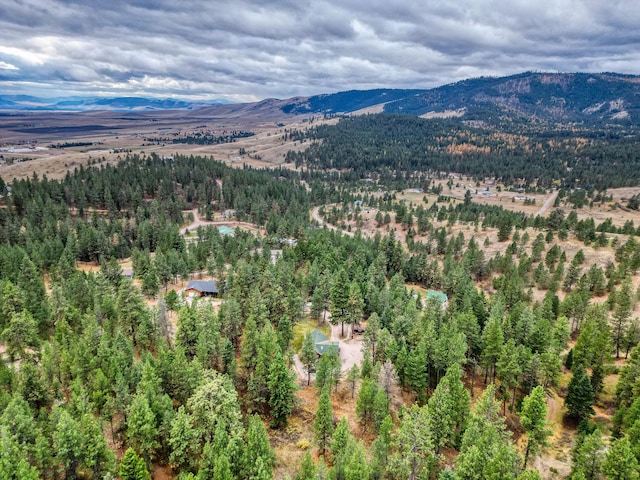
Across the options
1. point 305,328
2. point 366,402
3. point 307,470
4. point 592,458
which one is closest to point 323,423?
point 366,402

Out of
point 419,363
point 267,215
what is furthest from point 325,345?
point 267,215

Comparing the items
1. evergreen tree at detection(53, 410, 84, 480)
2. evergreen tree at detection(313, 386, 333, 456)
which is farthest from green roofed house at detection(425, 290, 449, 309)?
evergreen tree at detection(53, 410, 84, 480)

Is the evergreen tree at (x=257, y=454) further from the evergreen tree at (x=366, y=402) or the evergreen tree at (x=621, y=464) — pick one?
the evergreen tree at (x=621, y=464)

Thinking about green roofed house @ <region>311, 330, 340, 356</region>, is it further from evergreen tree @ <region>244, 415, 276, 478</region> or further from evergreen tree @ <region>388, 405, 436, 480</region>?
evergreen tree @ <region>244, 415, 276, 478</region>

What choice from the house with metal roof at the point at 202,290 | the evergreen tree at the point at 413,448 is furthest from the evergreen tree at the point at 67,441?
the house with metal roof at the point at 202,290

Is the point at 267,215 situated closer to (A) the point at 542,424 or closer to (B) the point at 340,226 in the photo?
(B) the point at 340,226

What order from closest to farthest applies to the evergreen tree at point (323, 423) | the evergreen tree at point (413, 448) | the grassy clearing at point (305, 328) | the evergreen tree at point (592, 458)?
the evergreen tree at point (592, 458)
the evergreen tree at point (413, 448)
the evergreen tree at point (323, 423)
the grassy clearing at point (305, 328)

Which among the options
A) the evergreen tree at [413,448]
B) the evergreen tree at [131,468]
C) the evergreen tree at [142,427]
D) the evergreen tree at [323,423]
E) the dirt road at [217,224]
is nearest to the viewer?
the evergreen tree at [131,468]

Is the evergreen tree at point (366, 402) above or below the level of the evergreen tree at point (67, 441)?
below

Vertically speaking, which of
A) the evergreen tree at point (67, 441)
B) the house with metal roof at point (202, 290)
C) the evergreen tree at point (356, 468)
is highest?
the evergreen tree at point (67, 441)

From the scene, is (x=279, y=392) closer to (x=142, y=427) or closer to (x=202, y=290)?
(x=142, y=427)
